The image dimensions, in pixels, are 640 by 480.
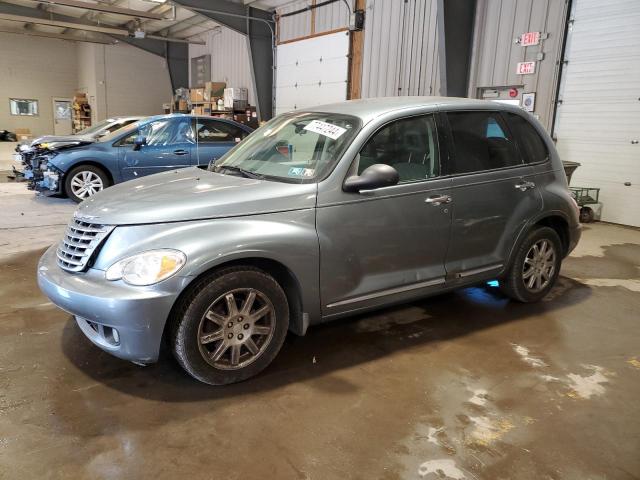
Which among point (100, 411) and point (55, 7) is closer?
point (100, 411)

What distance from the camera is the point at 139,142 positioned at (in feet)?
25.6

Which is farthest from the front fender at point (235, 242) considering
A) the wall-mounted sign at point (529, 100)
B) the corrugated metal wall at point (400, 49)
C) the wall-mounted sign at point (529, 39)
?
the corrugated metal wall at point (400, 49)

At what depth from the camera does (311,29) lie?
13.1 m

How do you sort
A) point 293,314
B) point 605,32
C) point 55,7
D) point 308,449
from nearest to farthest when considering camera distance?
point 308,449, point 293,314, point 605,32, point 55,7

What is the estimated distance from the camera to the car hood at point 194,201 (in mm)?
2549

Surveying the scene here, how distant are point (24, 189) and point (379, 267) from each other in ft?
30.3

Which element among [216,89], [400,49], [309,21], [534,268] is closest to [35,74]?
[216,89]

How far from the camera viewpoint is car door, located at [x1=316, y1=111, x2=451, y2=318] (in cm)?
286

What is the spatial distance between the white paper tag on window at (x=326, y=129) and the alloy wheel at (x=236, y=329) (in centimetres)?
111

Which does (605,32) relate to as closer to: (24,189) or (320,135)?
(320,135)

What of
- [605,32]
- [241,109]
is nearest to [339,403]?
[605,32]

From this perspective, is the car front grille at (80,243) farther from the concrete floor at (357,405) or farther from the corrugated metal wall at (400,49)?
the corrugated metal wall at (400,49)

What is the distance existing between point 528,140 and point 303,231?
212 cm

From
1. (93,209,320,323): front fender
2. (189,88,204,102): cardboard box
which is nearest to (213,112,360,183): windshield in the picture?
(93,209,320,323): front fender
